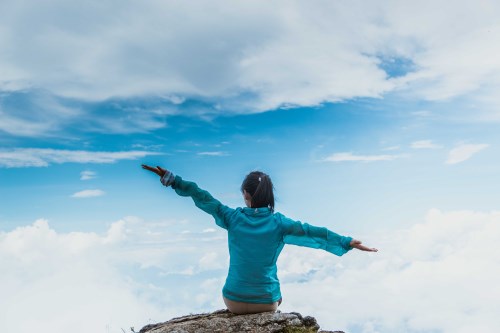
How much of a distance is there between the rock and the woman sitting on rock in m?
0.36

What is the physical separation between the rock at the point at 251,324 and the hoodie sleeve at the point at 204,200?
173 cm

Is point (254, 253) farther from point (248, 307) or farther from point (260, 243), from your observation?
point (248, 307)

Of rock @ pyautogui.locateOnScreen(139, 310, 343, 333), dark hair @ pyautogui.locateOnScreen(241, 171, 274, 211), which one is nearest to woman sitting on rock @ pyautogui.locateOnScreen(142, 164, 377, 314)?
dark hair @ pyautogui.locateOnScreen(241, 171, 274, 211)

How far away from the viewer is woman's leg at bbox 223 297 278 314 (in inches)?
403

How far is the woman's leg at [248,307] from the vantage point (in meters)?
10.2

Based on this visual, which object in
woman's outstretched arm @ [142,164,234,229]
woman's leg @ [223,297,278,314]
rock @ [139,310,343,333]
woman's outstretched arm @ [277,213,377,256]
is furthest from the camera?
woman's outstretched arm @ [142,164,234,229]

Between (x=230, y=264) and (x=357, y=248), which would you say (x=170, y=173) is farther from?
(x=357, y=248)

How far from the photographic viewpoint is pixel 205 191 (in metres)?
10.5

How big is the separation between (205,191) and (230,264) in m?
1.47

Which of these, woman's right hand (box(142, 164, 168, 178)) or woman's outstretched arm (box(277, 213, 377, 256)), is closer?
woman's outstretched arm (box(277, 213, 377, 256))

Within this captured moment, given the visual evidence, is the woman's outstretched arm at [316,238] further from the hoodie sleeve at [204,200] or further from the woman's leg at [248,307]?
the woman's leg at [248,307]

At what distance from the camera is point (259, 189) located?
1023cm

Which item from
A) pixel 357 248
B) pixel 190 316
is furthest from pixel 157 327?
pixel 357 248

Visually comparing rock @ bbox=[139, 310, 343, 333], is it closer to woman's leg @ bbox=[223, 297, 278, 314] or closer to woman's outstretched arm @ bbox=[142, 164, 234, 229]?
woman's leg @ bbox=[223, 297, 278, 314]
